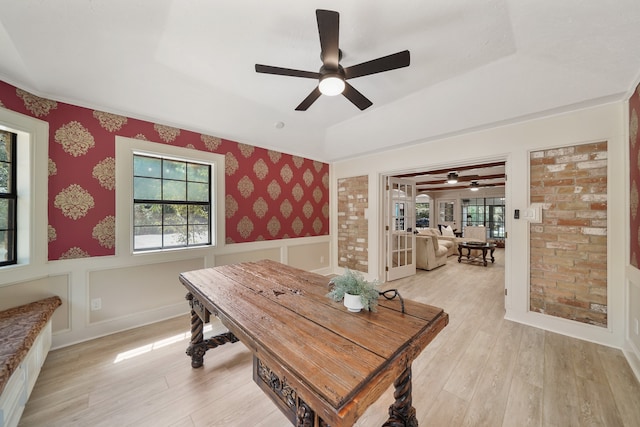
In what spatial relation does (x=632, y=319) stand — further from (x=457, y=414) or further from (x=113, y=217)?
(x=113, y=217)

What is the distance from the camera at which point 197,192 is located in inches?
126

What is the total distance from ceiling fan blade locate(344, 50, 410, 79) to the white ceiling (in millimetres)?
335

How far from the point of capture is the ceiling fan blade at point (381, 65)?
Result: 61.5 inches

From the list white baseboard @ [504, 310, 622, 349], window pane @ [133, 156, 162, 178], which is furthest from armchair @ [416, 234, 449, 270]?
window pane @ [133, 156, 162, 178]

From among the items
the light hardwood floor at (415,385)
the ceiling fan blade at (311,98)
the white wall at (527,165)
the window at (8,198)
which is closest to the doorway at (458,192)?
the white wall at (527,165)

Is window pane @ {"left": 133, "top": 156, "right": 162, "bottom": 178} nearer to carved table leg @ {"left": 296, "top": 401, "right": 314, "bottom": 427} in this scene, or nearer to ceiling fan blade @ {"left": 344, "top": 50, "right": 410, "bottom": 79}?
ceiling fan blade @ {"left": 344, "top": 50, "right": 410, "bottom": 79}

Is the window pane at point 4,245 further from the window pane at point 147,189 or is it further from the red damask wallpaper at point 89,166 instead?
the window pane at point 147,189

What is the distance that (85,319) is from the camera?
233 cm

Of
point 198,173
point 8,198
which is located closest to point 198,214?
point 198,173

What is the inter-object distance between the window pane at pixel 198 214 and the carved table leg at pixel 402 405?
118 inches

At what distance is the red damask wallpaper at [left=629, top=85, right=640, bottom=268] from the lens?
6.25 ft

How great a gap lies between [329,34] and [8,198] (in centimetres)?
295

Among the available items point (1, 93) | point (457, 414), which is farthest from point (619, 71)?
point (1, 93)

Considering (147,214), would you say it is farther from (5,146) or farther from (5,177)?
(5,146)
